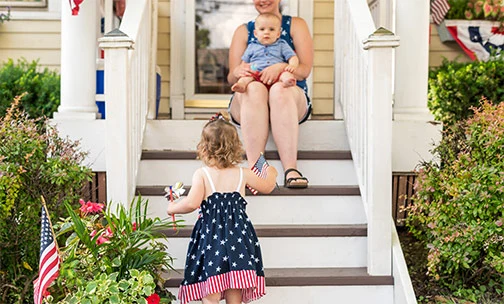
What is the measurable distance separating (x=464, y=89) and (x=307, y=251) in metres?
2.58

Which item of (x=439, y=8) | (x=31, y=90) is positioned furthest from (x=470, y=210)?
(x=31, y=90)

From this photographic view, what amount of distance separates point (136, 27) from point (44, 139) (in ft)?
2.78

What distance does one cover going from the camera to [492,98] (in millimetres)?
5895

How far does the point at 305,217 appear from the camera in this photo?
4.18 meters

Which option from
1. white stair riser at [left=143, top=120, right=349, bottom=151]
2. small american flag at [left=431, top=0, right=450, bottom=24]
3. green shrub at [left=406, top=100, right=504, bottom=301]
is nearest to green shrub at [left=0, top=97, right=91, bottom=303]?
white stair riser at [left=143, top=120, right=349, bottom=151]

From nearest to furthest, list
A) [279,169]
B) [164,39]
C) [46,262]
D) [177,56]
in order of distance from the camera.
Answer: [46,262]
[279,169]
[177,56]
[164,39]

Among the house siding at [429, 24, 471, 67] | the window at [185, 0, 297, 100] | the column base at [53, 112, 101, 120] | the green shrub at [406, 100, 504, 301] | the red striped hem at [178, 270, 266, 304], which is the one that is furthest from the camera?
the house siding at [429, 24, 471, 67]

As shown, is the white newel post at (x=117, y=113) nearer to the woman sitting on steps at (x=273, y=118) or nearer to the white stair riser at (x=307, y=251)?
the white stair riser at (x=307, y=251)

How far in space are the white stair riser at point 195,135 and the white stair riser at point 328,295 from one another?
1.20 meters

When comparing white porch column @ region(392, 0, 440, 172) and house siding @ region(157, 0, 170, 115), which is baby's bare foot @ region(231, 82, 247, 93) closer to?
white porch column @ region(392, 0, 440, 172)

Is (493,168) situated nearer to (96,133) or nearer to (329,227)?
(329,227)

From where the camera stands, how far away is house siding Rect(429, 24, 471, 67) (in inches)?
271

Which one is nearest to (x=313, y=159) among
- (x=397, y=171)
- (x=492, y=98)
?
(x=397, y=171)

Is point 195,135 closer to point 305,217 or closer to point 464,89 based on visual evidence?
point 305,217
